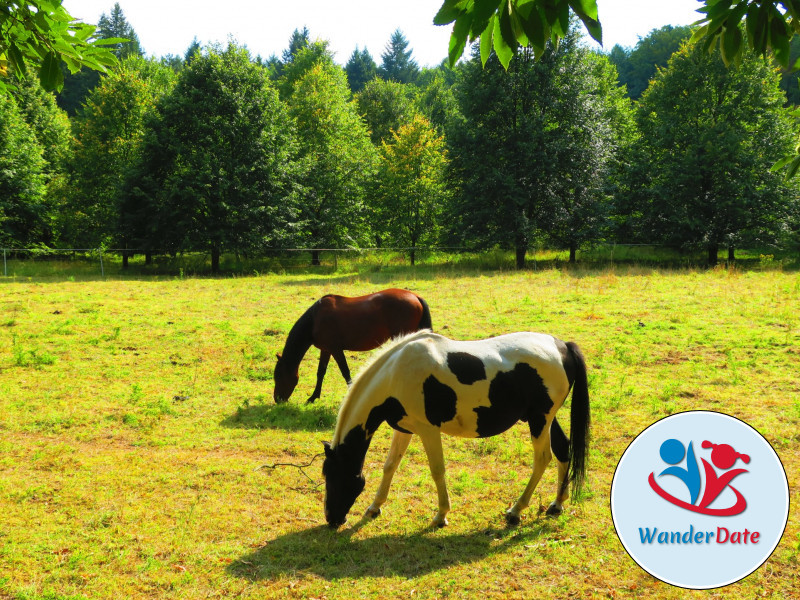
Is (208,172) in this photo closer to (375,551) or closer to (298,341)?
(298,341)

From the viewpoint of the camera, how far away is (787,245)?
24.9m

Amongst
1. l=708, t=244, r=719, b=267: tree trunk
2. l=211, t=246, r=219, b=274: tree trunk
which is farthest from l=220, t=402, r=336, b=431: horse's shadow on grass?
l=708, t=244, r=719, b=267: tree trunk

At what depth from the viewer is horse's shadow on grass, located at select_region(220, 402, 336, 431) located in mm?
7578

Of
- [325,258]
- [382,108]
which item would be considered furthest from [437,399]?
[382,108]

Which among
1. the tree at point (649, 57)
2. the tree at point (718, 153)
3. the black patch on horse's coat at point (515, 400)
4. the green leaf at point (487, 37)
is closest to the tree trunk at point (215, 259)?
the tree at point (718, 153)

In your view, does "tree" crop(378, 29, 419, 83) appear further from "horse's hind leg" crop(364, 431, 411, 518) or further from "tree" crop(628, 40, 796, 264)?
"horse's hind leg" crop(364, 431, 411, 518)

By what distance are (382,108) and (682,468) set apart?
46768 mm

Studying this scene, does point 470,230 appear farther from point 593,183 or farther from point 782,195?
point 782,195

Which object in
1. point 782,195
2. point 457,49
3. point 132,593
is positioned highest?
point 782,195

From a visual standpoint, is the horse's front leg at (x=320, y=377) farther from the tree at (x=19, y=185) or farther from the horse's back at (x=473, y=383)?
the tree at (x=19, y=185)

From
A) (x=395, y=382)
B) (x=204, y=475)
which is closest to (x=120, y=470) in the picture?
(x=204, y=475)

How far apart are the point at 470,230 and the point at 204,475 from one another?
2155 cm

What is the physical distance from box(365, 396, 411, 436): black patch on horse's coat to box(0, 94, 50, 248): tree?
27797 millimetres

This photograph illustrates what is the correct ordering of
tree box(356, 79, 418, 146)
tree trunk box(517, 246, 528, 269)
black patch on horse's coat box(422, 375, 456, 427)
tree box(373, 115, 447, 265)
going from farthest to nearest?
tree box(356, 79, 418, 146) → tree box(373, 115, 447, 265) → tree trunk box(517, 246, 528, 269) → black patch on horse's coat box(422, 375, 456, 427)
